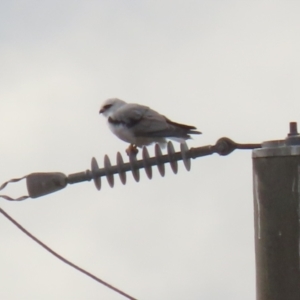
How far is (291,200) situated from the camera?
10.8ft

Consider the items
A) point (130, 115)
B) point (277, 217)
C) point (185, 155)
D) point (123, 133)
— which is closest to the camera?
point (277, 217)

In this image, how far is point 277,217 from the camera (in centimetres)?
332

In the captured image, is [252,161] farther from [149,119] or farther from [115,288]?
[149,119]

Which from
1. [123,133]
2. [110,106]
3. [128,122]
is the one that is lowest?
[123,133]

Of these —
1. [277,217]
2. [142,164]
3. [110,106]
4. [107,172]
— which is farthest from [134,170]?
[110,106]

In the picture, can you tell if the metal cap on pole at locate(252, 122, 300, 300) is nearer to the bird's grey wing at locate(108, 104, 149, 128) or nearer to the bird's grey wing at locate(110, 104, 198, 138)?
the bird's grey wing at locate(110, 104, 198, 138)

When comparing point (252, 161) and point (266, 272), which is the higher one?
point (252, 161)

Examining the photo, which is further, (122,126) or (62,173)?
(122,126)

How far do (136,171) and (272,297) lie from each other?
962 millimetres

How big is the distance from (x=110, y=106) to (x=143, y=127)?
2.34 m

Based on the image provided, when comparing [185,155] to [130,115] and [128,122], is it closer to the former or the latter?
[128,122]

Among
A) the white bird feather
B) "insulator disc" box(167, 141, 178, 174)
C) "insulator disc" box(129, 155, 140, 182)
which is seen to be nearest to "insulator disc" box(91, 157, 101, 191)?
"insulator disc" box(129, 155, 140, 182)

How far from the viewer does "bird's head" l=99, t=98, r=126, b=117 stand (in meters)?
9.54

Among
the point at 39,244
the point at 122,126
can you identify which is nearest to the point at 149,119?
the point at 122,126
